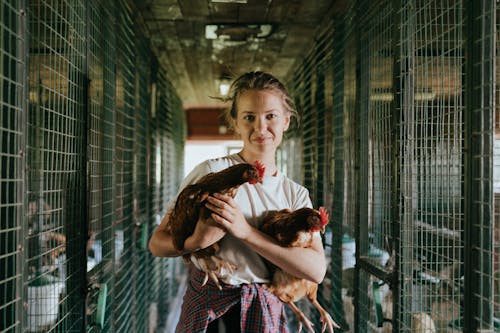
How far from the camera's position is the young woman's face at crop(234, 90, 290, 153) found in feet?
4.33

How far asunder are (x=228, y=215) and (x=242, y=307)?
29 centimetres

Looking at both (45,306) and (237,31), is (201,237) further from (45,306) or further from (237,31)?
(237,31)

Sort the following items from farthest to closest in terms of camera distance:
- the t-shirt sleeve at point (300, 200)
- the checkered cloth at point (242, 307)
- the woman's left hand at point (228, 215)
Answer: the t-shirt sleeve at point (300, 200) → the checkered cloth at point (242, 307) → the woman's left hand at point (228, 215)

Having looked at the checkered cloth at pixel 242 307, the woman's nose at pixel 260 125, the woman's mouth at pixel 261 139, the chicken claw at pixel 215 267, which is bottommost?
the checkered cloth at pixel 242 307

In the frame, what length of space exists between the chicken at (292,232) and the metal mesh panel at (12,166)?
0.61 meters

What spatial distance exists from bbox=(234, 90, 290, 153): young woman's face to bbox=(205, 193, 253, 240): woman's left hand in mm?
249

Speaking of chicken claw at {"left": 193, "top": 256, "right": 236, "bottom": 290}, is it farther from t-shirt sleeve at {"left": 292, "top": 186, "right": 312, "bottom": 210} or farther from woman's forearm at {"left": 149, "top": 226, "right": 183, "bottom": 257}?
t-shirt sleeve at {"left": 292, "top": 186, "right": 312, "bottom": 210}

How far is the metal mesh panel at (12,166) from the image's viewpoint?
1.00m

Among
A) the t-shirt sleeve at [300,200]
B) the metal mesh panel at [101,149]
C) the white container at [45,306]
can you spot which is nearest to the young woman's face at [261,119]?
the t-shirt sleeve at [300,200]

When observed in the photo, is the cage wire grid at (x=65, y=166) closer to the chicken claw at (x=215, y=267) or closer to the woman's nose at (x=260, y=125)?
the chicken claw at (x=215, y=267)

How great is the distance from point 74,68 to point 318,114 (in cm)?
191

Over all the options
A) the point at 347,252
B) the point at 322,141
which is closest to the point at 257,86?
the point at 347,252

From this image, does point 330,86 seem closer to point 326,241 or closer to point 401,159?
point 326,241

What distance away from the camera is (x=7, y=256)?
1002 mm
